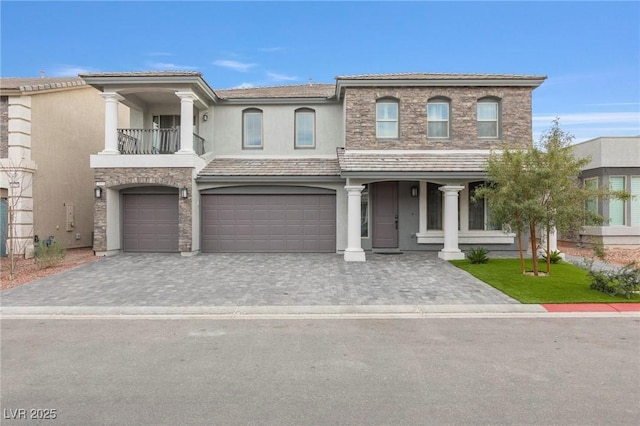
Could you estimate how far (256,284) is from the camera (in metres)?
10.0

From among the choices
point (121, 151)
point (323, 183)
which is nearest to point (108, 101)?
point (121, 151)

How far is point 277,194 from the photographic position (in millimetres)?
15711

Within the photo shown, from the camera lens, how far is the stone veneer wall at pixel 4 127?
14.5 metres

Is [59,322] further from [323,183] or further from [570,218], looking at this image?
[570,218]

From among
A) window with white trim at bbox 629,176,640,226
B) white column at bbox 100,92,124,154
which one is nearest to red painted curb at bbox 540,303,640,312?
window with white trim at bbox 629,176,640,226

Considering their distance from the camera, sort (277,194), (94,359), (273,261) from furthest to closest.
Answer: (277,194) → (273,261) → (94,359)

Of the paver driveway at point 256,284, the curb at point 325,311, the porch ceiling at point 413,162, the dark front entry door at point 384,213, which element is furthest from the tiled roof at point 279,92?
the curb at point 325,311

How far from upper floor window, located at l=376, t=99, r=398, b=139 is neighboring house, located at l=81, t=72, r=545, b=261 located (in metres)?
0.04

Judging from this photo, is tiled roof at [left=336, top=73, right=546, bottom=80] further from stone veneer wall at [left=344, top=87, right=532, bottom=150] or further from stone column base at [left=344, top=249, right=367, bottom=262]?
stone column base at [left=344, top=249, right=367, bottom=262]

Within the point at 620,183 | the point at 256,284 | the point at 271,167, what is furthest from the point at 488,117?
the point at 256,284

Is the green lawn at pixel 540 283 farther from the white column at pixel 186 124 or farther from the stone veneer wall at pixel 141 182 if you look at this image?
the white column at pixel 186 124

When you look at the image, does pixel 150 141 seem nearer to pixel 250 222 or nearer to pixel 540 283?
pixel 250 222

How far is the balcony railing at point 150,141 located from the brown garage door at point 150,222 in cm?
178

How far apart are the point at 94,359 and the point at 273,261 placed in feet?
27.8
